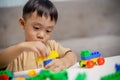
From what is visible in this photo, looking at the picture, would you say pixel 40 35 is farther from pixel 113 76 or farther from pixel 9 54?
pixel 113 76

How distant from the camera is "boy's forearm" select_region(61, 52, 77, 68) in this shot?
564 millimetres

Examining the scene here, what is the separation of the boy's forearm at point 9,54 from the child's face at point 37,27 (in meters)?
0.05

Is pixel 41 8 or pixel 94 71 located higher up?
pixel 41 8

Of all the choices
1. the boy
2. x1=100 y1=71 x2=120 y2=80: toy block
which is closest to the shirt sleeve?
the boy

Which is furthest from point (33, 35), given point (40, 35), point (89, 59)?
point (89, 59)

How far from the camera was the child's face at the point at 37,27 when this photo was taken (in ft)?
1.71

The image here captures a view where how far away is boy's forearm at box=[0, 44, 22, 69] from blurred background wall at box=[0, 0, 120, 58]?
1.1 inches

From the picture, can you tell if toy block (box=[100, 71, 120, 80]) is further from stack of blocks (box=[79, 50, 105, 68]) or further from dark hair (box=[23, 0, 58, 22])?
dark hair (box=[23, 0, 58, 22])

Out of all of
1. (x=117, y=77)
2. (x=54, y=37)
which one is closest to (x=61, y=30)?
(x=54, y=37)

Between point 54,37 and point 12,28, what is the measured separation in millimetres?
106

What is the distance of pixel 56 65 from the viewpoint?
0.54m

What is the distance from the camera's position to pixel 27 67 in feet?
1.77

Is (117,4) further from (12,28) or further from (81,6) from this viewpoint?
(12,28)

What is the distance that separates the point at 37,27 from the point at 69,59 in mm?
119
